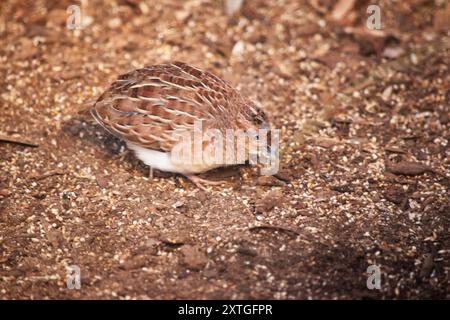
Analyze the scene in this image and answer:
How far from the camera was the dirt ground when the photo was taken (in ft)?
16.5

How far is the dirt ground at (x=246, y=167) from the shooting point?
5.03 m

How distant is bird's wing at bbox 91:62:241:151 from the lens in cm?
553

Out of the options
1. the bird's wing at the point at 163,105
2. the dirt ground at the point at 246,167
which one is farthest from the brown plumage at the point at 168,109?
the dirt ground at the point at 246,167

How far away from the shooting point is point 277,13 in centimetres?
818

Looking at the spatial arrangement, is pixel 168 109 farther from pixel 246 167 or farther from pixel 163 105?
pixel 246 167

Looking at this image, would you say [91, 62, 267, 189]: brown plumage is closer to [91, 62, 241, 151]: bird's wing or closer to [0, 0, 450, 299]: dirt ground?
[91, 62, 241, 151]: bird's wing

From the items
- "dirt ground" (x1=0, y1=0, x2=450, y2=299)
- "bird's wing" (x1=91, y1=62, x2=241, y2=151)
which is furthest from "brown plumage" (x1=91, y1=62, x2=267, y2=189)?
"dirt ground" (x1=0, y1=0, x2=450, y2=299)

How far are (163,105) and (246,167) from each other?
1.07 metres

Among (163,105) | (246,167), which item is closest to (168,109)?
(163,105)

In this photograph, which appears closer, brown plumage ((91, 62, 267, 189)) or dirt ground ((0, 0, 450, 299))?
dirt ground ((0, 0, 450, 299))

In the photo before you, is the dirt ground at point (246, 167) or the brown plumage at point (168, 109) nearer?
the dirt ground at point (246, 167)

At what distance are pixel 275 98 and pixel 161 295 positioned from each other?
2.91 m

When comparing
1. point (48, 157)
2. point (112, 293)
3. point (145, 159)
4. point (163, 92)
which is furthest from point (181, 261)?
point (48, 157)

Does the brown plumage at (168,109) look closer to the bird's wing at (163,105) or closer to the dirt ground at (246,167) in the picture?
the bird's wing at (163,105)
